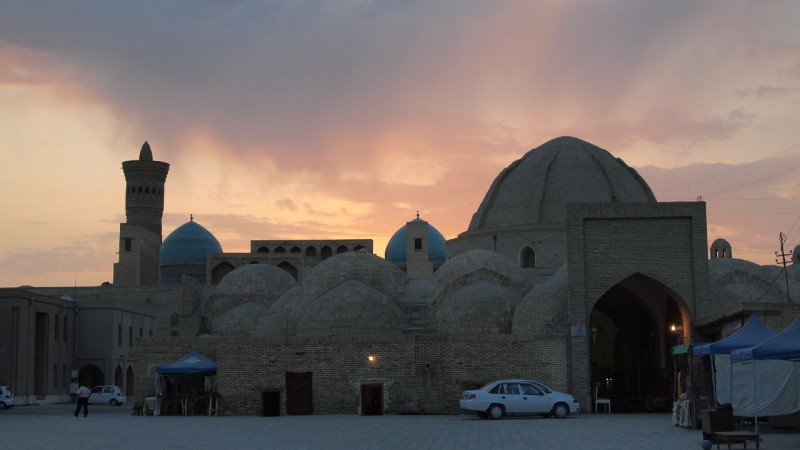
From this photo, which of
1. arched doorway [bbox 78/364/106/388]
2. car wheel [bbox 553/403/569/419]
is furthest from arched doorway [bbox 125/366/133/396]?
A: car wheel [bbox 553/403/569/419]

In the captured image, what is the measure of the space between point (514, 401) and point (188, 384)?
10.6 metres

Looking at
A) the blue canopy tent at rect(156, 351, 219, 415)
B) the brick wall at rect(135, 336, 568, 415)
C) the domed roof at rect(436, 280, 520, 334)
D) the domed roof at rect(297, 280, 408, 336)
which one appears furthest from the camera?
the domed roof at rect(436, 280, 520, 334)

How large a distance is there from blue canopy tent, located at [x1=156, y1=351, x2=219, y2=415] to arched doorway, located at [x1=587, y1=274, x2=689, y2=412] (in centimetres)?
1077

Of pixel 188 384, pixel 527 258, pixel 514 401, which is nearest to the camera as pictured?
pixel 514 401

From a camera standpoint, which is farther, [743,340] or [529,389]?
[529,389]

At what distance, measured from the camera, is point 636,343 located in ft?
115

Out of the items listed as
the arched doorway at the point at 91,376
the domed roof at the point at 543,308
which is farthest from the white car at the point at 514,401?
the arched doorway at the point at 91,376

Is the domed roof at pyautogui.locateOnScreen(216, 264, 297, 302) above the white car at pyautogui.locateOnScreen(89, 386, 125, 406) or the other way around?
above

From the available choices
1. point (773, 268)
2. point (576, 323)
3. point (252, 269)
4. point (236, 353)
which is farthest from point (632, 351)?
point (252, 269)

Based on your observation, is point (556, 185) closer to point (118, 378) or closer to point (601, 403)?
point (601, 403)

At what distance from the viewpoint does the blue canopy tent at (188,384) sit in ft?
96.0

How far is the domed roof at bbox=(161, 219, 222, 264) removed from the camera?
6725 cm

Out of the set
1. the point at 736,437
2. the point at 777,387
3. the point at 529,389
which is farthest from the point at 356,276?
the point at 736,437

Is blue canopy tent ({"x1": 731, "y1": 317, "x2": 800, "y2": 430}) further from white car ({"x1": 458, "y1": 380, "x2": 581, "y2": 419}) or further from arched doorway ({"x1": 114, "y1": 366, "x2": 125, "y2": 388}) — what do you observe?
arched doorway ({"x1": 114, "y1": 366, "x2": 125, "y2": 388})
